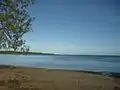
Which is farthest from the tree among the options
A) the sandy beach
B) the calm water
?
the sandy beach

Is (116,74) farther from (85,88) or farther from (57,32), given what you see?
(57,32)

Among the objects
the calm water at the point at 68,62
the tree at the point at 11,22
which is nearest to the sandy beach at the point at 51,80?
the calm water at the point at 68,62

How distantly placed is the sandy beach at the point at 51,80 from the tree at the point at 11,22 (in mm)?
266

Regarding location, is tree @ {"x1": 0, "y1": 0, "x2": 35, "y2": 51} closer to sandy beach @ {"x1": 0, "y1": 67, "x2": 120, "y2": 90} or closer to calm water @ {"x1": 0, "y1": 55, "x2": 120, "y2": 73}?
calm water @ {"x1": 0, "y1": 55, "x2": 120, "y2": 73}

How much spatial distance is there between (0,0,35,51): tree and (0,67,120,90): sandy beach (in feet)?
0.87

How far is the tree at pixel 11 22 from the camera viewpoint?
8.32ft

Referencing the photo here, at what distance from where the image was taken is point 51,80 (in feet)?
7.89

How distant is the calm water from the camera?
2287 mm

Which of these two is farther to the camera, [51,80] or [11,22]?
[11,22]

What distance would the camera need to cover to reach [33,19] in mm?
2422

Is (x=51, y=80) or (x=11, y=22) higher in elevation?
(x=11, y=22)

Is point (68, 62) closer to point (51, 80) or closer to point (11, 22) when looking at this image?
point (51, 80)

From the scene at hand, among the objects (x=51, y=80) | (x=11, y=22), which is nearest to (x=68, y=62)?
(x=51, y=80)

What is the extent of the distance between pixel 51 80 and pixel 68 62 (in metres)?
0.24
